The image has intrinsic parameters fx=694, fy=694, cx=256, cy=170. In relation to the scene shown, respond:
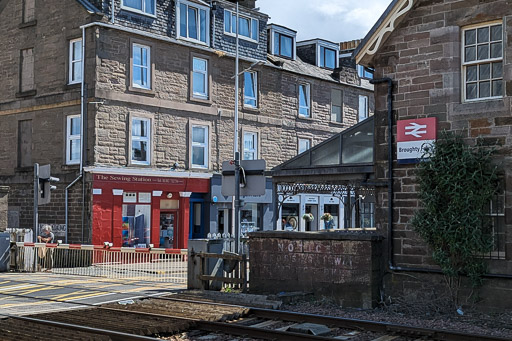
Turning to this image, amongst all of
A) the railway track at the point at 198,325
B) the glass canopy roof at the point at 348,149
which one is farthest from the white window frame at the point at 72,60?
the railway track at the point at 198,325

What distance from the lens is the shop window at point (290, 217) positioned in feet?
115

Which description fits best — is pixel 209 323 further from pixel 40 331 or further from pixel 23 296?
pixel 23 296

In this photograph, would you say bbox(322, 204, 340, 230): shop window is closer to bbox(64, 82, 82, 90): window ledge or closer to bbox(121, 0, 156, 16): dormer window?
bbox(121, 0, 156, 16): dormer window

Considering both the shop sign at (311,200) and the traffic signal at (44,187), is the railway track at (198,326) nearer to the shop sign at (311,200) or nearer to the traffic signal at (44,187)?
the traffic signal at (44,187)

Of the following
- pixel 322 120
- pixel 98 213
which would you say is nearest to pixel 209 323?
pixel 98 213

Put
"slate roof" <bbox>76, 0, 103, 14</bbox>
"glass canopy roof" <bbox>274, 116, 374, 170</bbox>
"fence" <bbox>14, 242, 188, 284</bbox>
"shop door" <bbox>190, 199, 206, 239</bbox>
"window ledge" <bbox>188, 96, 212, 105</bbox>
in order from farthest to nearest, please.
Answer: "shop door" <bbox>190, 199, 206, 239</bbox> → "window ledge" <bbox>188, 96, 212, 105</bbox> → "slate roof" <bbox>76, 0, 103, 14</bbox> → "fence" <bbox>14, 242, 188, 284</bbox> → "glass canopy roof" <bbox>274, 116, 374, 170</bbox>

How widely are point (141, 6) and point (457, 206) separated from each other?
18.4m

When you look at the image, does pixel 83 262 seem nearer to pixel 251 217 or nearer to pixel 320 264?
pixel 320 264

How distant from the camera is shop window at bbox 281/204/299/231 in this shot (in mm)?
34969

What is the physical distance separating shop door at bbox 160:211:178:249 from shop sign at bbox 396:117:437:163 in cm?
1668

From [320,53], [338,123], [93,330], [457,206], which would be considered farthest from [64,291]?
[320,53]

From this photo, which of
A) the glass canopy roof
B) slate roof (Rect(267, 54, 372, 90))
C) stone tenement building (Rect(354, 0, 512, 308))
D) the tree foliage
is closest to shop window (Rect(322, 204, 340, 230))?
slate roof (Rect(267, 54, 372, 90))

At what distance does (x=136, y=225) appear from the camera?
2789cm

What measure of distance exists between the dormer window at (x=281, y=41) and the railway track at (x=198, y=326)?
24.4 m
